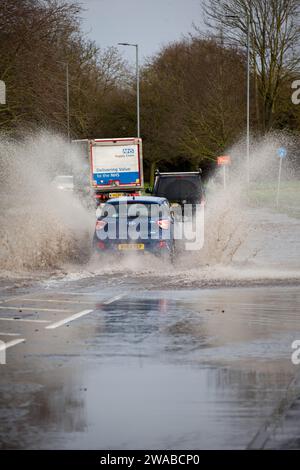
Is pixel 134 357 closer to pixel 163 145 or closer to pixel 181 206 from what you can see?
pixel 181 206

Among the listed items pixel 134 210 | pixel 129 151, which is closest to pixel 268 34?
pixel 129 151

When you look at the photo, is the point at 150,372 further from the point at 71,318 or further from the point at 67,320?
the point at 71,318

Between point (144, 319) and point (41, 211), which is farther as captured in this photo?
point (41, 211)

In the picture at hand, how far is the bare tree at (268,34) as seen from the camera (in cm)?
6297

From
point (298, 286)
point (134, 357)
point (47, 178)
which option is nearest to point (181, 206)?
point (47, 178)

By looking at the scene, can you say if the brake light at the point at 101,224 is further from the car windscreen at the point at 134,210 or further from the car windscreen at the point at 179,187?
the car windscreen at the point at 179,187

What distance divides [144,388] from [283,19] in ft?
185

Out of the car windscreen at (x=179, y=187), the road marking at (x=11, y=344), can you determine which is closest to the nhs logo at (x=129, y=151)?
the car windscreen at (x=179, y=187)

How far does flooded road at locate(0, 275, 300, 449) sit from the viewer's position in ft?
→ 24.3

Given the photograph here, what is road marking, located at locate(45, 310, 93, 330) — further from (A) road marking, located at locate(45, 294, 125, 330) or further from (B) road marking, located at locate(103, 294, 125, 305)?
(B) road marking, located at locate(103, 294, 125, 305)

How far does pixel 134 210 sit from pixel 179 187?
9.18m

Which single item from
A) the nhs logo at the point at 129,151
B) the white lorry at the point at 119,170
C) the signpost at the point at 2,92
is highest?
the signpost at the point at 2,92

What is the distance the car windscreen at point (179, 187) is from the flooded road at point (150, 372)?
1436 cm

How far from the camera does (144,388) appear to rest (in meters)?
9.05
